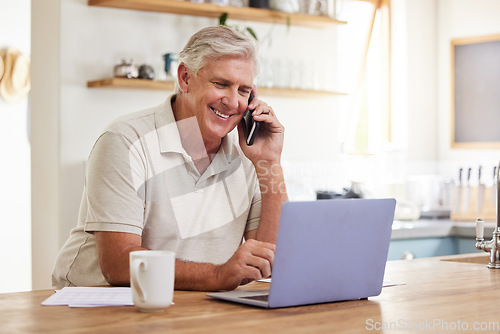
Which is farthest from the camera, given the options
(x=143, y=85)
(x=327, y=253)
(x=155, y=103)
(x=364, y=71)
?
(x=364, y=71)

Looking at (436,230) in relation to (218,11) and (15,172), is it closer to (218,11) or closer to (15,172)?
(218,11)

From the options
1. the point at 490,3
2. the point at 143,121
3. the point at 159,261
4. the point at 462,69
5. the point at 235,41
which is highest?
the point at 490,3

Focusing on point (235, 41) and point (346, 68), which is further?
point (346, 68)

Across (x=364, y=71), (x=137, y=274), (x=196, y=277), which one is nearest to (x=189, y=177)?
(x=196, y=277)

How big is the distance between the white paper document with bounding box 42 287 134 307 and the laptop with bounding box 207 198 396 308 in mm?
210

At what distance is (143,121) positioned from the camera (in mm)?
2244

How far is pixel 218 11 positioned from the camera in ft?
13.7

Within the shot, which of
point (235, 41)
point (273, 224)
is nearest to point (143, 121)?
point (235, 41)

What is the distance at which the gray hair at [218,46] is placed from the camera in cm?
225

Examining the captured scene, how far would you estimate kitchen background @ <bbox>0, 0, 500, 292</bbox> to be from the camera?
383 centimetres

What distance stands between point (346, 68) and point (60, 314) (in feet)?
13.8

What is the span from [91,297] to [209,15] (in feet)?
9.17

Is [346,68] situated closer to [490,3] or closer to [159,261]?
[490,3]

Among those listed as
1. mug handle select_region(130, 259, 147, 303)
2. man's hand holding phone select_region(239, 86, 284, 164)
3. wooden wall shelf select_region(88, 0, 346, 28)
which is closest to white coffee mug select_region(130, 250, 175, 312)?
mug handle select_region(130, 259, 147, 303)
